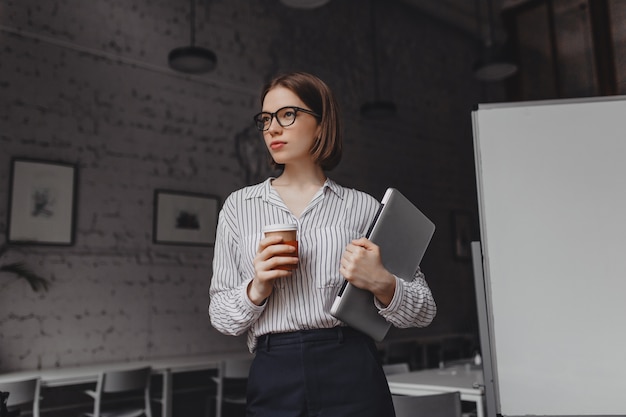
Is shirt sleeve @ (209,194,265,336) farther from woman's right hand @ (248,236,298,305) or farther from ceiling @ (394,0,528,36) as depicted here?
ceiling @ (394,0,528,36)

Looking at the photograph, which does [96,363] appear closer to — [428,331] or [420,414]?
[420,414]

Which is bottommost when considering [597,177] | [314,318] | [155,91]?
[314,318]

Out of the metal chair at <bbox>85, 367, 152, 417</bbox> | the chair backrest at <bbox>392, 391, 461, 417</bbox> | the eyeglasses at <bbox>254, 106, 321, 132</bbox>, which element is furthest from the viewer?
the metal chair at <bbox>85, 367, 152, 417</bbox>

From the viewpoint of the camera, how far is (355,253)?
111 cm

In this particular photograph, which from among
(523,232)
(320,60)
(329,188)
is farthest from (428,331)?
(329,188)

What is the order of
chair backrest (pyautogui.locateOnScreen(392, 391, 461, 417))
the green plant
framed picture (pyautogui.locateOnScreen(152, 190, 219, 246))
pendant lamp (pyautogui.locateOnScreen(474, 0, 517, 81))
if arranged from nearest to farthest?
chair backrest (pyautogui.locateOnScreen(392, 391, 461, 417)), the green plant, pendant lamp (pyautogui.locateOnScreen(474, 0, 517, 81)), framed picture (pyautogui.locateOnScreen(152, 190, 219, 246))

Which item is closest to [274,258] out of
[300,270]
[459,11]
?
[300,270]

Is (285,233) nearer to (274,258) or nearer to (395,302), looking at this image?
(274,258)

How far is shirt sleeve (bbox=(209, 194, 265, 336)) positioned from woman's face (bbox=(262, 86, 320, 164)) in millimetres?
168

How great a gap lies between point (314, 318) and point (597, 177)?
3.93 ft

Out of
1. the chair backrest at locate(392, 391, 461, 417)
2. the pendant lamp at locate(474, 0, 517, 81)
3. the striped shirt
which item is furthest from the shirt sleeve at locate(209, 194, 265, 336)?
the pendant lamp at locate(474, 0, 517, 81)

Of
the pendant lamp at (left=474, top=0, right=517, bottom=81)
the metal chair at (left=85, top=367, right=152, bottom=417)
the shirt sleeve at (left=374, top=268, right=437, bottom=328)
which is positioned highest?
the pendant lamp at (left=474, top=0, right=517, bottom=81)

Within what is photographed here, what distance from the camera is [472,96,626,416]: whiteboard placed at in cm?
179

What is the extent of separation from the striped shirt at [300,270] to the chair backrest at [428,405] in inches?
53.8
